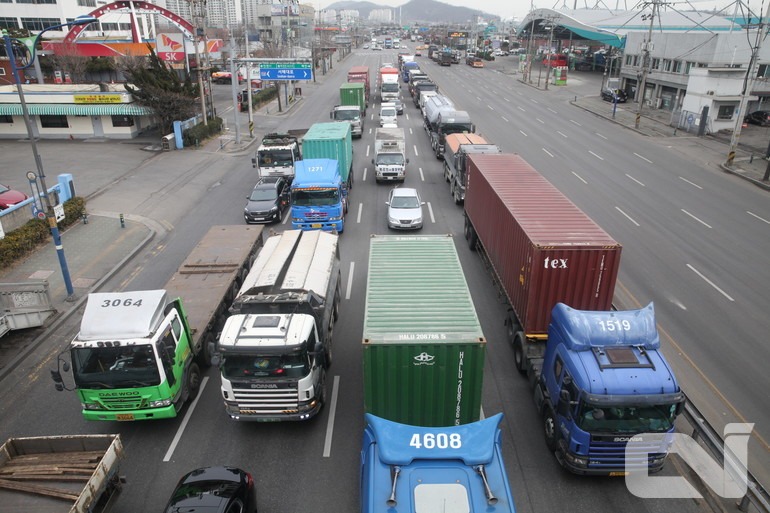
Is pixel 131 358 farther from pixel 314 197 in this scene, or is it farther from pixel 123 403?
pixel 314 197

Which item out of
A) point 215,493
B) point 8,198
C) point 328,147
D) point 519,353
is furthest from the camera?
point 328,147

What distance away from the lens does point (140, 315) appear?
11984mm

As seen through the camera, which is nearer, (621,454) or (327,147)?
(621,454)

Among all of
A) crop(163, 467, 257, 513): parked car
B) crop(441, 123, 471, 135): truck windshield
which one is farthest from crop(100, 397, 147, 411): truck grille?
crop(441, 123, 471, 135): truck windshield

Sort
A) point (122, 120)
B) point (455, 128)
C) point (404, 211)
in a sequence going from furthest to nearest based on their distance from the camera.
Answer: point (122, 120) → point (455, 128) → point (404, 211)

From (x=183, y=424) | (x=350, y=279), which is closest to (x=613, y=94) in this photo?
(x=350, y=279)

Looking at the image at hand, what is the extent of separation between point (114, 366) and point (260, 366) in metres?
3.34

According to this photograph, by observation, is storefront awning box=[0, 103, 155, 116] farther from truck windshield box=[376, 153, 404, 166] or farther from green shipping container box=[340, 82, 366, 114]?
truck windshield box=[376, 153, 404, 166]

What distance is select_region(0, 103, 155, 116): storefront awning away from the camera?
135 ft

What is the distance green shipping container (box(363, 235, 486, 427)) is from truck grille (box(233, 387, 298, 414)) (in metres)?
1.93

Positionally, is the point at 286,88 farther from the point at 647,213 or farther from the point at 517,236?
the point at 517,236

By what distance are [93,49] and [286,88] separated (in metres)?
22.4

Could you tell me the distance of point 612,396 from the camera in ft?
33.2

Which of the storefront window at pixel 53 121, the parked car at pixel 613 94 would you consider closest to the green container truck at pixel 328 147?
the storefront window at pixel 53 121
